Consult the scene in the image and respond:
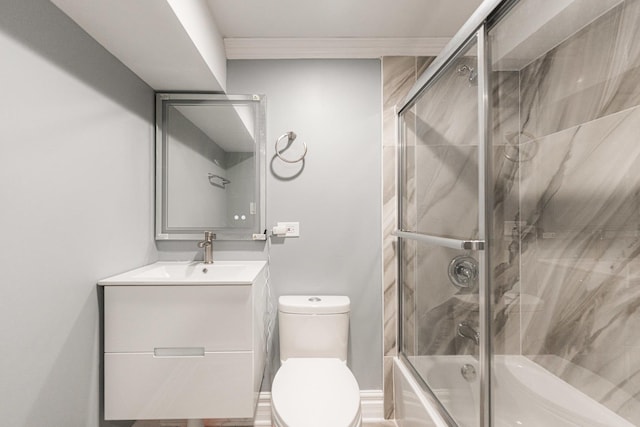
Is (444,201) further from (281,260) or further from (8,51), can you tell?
(8,51)

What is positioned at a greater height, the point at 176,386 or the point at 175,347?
the point at 175,347

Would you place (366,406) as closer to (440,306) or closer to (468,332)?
(440,306)

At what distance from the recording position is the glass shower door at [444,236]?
3.56 ft

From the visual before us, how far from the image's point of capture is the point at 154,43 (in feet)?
4.25

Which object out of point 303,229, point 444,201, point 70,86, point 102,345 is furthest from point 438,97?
point 102,345

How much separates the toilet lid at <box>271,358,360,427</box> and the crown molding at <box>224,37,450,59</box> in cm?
166

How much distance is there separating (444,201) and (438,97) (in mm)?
444

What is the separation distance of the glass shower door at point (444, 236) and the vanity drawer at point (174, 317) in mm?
822

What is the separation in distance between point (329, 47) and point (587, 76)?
4.06 feet

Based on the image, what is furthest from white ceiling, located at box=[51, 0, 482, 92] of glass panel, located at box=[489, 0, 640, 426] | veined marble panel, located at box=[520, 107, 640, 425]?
veined marble panel, located at box=[520, 107, 640, 425]

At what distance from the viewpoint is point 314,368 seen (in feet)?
4.89

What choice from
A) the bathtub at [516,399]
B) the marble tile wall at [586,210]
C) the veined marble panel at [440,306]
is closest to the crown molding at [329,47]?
the marble tile wall at [586,210]

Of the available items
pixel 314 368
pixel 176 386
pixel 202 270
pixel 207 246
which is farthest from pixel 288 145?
pixel 176 386

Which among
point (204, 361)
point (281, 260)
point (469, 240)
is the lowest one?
point (204, 361)
